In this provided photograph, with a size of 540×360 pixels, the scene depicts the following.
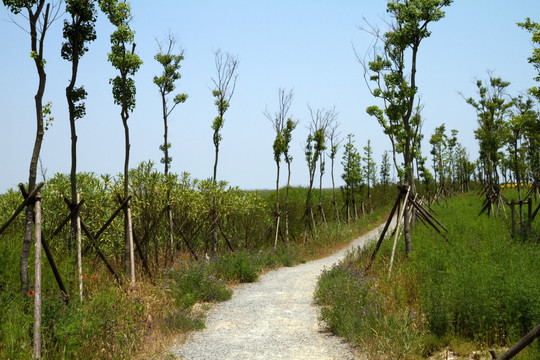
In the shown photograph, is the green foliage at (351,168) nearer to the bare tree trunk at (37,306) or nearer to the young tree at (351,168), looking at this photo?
→ the young tree at (351,168)

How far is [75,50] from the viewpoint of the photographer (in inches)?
336

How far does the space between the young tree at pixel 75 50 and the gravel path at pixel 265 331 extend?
3.68 m

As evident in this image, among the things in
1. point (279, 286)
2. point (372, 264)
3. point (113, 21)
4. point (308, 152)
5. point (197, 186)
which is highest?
point (113, 21)

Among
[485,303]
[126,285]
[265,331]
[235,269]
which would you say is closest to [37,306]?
[126,285]

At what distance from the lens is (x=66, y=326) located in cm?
586

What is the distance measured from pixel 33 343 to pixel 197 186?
32.3 feet

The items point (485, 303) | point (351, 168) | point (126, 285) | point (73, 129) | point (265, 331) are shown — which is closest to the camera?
point (485, 303)

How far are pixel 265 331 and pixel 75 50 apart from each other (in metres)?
6.62

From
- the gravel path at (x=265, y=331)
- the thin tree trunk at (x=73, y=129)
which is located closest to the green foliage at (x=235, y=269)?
the gravel path at (x=265, y=331)

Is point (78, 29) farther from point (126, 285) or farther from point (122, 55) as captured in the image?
point (126, 285)

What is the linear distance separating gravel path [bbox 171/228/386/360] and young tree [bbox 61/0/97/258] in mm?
3680

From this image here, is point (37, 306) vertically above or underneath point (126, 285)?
above

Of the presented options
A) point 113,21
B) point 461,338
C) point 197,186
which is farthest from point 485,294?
point 197,186

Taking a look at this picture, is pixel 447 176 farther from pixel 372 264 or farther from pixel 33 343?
pixel 33 343
